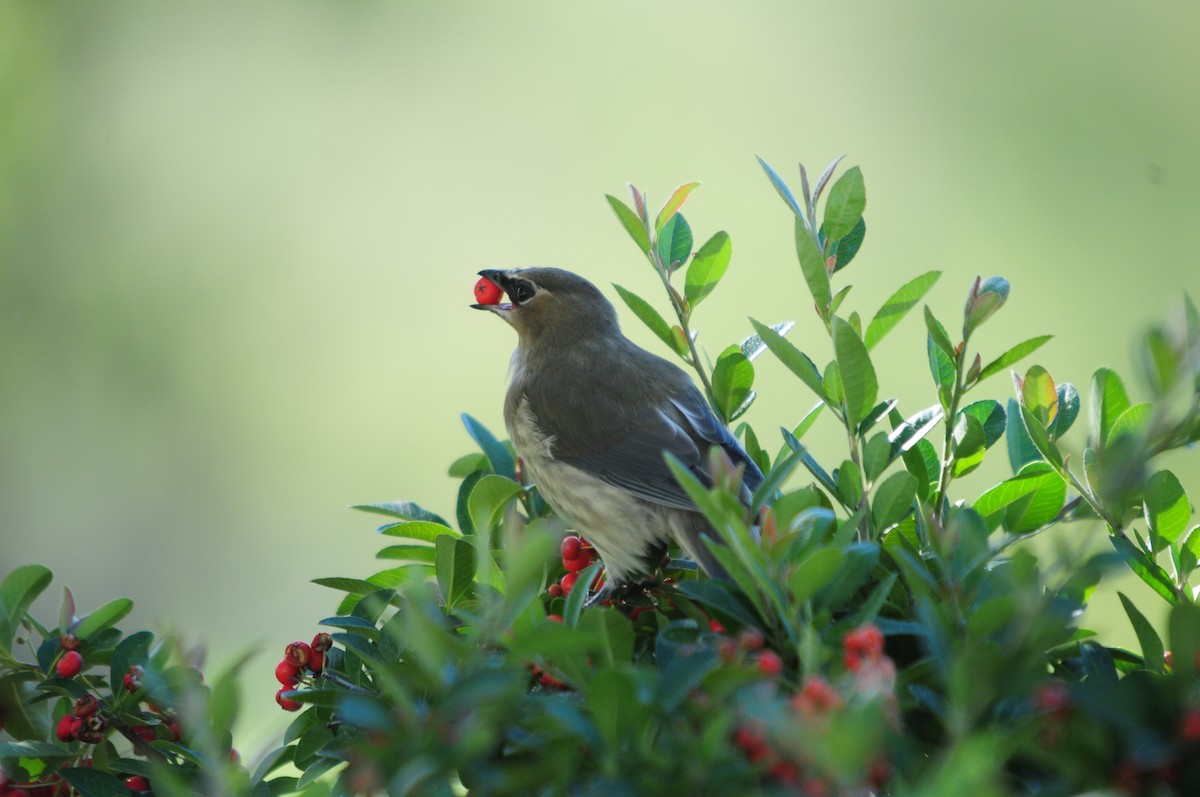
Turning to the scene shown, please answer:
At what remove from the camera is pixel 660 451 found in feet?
7.84

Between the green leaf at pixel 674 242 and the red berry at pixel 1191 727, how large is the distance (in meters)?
1.00

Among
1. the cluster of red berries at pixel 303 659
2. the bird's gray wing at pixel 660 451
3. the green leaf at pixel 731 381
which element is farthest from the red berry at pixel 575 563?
the cluster of red berries at pixel 303 659

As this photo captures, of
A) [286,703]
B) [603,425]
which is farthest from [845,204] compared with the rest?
→ [603,425]

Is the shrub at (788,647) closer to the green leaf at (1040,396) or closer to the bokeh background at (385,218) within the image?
the green leaf at (1040,396)

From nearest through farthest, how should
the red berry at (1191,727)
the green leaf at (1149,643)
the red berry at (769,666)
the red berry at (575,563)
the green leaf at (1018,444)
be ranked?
the red berry at (1191,727)
the red berry at (769,666)
the green leaf at (1149,643)
the green leaf at (1018,444)
the red berry at (575,563)

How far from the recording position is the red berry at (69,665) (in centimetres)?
151

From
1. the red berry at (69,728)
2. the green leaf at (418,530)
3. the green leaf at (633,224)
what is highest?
the green leaf at (633,224)

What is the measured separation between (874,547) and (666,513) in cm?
117

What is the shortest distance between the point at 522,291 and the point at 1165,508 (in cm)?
182

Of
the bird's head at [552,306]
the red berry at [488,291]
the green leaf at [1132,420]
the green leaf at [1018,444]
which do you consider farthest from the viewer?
the red berry at [488,291]

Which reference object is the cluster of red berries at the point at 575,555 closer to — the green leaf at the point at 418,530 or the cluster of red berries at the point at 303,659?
the green leaf at the point at 418,530

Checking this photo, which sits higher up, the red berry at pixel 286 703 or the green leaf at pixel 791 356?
the green leaf at pixel 791 356

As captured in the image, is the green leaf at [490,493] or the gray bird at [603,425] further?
the gray bird at [603,425]

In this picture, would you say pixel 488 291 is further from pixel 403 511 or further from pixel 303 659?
pixel 303 659
